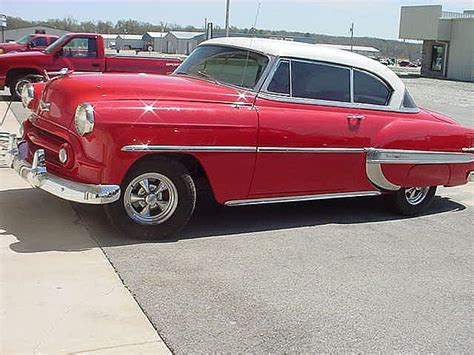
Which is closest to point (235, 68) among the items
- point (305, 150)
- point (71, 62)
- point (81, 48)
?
point (305, 150)

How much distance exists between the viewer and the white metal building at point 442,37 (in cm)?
4741

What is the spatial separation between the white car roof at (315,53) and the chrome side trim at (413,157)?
535mm

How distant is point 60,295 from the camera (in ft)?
13.2

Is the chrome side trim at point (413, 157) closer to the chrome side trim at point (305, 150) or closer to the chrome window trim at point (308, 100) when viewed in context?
the chrome side trim at point (305, 150)

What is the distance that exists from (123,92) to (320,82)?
2081 mm

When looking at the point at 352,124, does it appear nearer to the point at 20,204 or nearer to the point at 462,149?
the point at 462,149

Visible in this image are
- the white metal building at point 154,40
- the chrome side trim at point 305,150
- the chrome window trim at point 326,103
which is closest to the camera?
the chrome side trim at point 305,150

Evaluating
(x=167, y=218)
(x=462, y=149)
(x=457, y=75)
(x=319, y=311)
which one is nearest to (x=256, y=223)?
(x=167, y=218)

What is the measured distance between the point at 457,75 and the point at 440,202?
4395cm

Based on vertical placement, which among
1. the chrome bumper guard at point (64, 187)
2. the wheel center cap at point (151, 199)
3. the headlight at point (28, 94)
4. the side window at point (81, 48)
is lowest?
the wheel center cap at point (151, 199)

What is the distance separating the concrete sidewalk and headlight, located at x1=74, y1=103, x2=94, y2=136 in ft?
3.01

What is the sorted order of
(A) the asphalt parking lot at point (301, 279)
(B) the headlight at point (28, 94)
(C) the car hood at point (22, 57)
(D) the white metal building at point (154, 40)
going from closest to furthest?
(A) the asphalt parking lot at point (301, 279), (B) the headlight at point (28, 94), (C) the car hood at point (22, 57), (D) the white metal building at point (154, 40)

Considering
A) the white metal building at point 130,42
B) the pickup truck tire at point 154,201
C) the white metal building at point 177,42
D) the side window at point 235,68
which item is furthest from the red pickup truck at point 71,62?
the white metal building at point 130,42

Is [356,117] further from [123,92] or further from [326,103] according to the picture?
[123,92]
